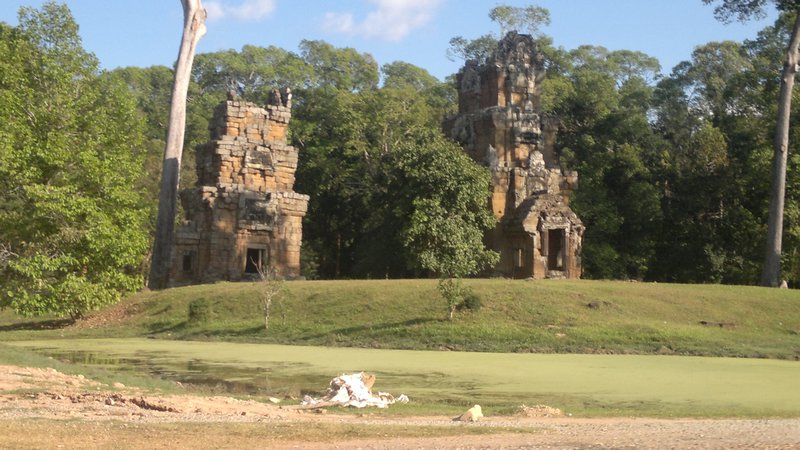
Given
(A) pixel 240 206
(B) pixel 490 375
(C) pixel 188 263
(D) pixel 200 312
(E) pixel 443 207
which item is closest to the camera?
(B) pixel 490 375

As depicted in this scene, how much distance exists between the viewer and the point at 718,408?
12.1 meters

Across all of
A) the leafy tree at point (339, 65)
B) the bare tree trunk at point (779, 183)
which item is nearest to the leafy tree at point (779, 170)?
the bare tree trunk at point (779, 183)

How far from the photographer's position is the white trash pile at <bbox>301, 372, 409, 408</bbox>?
1173cm

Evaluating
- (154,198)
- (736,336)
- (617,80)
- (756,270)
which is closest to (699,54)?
(617,80)

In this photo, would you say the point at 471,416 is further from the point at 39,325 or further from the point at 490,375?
the point at 39,325

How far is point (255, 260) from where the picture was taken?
37.0 meters

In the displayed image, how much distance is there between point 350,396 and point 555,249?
1012 inches

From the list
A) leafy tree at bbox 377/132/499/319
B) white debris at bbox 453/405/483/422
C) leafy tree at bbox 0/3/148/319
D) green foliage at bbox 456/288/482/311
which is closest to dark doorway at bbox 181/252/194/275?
leafy tree at bbox 377/132/499/319

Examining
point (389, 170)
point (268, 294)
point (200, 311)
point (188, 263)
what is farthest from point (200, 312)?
point (389, 170)

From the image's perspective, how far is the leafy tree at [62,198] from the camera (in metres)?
20.8

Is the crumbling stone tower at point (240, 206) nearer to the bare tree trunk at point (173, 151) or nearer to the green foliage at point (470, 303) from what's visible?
the bare tree trunk at point (173, 151)

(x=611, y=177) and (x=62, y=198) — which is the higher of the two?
(x=611, y=177)

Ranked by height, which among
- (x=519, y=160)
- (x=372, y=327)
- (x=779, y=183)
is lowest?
(x=372, y=327)

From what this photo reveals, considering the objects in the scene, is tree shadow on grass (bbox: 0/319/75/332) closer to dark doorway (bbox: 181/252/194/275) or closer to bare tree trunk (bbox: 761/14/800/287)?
dark doorway (bbox: 181/252/194/275)
